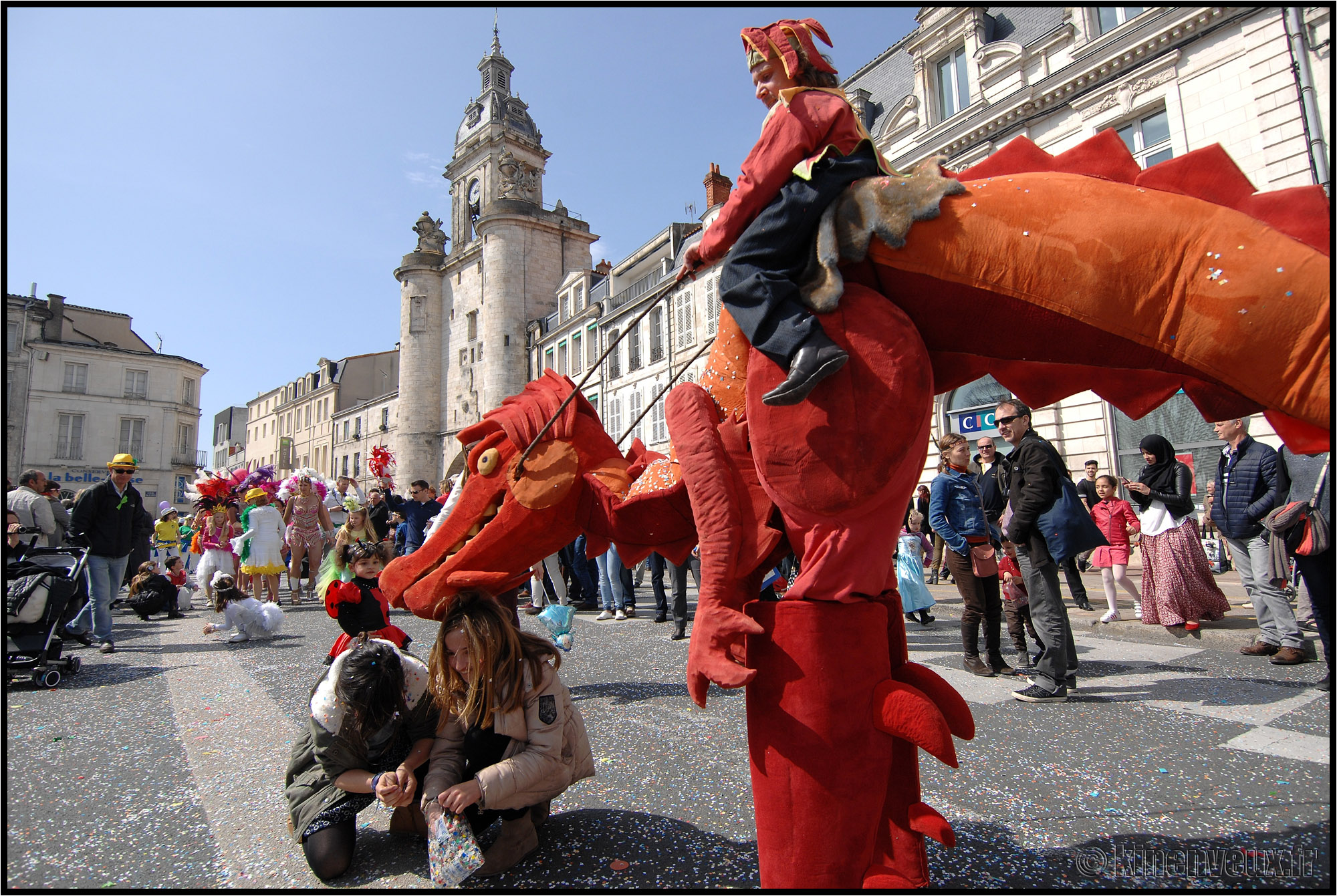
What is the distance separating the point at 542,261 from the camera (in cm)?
3488

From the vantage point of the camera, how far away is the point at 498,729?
239 centimetres

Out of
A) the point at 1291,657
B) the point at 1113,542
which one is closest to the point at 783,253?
the point at 1291,657

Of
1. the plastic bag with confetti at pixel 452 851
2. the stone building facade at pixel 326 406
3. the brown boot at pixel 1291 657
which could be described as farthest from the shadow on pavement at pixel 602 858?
the stone building facade at pixel 326 406

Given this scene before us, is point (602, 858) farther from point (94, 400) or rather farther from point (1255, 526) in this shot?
point (94, 400)

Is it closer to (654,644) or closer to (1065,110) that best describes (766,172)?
(654,644)

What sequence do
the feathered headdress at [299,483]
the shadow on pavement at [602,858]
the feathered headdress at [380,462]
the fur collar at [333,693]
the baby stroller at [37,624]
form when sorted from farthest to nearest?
the feathered headdress at [299,483] < the feathered headdress at [380,462] < the baby stroller at [37,624] < the fur collar at [333,693] < the shadow on pavement at [602,858]

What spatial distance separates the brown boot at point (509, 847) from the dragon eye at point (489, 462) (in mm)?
1216

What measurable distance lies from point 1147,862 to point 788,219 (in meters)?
2.28

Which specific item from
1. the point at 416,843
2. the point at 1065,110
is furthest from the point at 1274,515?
the point at 1065,110

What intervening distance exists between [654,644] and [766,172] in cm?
516

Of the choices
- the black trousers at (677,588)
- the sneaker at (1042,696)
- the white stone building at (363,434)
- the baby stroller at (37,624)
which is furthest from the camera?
the white stone building at (363,434)

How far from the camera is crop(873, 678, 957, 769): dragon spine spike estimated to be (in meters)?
1.63

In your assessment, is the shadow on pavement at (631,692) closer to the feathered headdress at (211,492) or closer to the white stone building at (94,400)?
the feathered headdress at (211,492)

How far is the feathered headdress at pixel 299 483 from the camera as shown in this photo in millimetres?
10109
